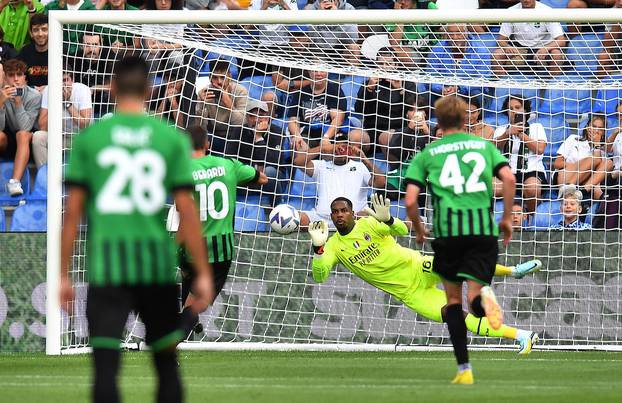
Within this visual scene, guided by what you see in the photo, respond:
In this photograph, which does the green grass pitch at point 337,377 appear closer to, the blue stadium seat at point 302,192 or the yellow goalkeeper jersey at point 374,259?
the yellow goalkeeper jersey at point 374,259

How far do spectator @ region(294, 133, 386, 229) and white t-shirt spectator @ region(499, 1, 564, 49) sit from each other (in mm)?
2116

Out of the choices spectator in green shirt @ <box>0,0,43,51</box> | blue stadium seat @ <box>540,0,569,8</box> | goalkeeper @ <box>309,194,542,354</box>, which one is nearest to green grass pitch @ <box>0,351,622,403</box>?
goalkeeper @ <box>309,194,542,354</box>

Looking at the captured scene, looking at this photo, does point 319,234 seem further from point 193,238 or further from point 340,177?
point 193,238

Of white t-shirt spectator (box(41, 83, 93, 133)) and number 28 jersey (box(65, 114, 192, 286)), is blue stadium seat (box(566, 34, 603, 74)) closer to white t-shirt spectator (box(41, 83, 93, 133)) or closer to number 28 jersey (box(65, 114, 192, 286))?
white t-shirt spectator (box(41, 83, 93, 133))

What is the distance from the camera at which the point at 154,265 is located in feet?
16.6

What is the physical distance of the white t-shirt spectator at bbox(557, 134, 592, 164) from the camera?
44.8 feet

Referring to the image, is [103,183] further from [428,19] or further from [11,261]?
[11,261]

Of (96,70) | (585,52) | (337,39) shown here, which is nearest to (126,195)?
(96,70)

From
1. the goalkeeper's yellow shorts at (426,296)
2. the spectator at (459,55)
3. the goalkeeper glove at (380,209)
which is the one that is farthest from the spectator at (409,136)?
the goalkeeper glove at (380,209)

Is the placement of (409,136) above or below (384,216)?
above

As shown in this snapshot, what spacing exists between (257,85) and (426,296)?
3154 millimetres

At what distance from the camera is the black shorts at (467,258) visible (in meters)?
8.29

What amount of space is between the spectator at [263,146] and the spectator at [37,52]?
2978 mm

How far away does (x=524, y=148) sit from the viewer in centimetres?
1360
